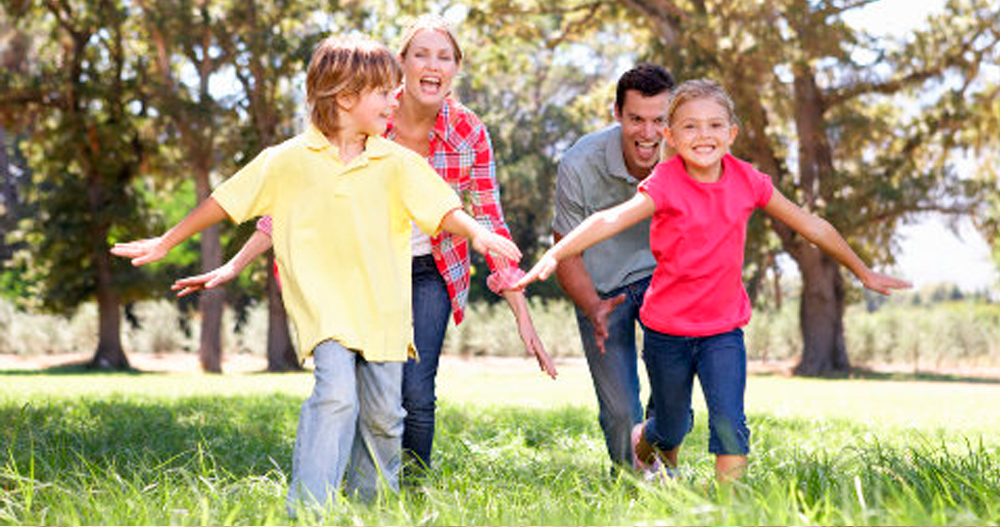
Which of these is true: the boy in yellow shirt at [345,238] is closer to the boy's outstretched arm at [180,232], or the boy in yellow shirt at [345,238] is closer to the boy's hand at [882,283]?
the boy's outstretched arm at [180,232]

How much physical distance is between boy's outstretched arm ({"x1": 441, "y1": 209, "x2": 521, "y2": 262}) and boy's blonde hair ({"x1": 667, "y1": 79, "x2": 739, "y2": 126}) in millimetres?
1079

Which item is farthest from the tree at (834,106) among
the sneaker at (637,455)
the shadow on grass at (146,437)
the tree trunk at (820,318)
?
the sneaker at (637,455)

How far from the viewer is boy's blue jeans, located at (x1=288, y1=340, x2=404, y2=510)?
382 centimetres

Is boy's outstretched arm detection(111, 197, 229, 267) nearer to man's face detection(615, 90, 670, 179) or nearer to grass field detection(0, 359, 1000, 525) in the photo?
grass field detection(0, 359, 1000, 525)

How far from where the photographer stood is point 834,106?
26625 mm

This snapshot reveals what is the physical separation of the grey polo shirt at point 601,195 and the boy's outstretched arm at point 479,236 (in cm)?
136

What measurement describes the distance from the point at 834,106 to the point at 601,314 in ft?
76.2

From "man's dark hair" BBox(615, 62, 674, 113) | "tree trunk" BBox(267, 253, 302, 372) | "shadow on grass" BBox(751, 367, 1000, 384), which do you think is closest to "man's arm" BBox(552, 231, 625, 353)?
"man's dark hair" BBox(615, 62, 674, 113)

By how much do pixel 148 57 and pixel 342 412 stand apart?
25.5 metres

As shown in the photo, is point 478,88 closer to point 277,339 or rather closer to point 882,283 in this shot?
point 277,339

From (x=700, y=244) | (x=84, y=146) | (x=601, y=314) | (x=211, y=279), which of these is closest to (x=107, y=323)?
(x=84, y=146)

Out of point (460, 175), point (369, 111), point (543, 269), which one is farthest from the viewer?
point (460, 175)

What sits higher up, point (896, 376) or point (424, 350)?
point (424, 350)

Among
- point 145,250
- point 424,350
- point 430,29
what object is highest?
point 430,29
